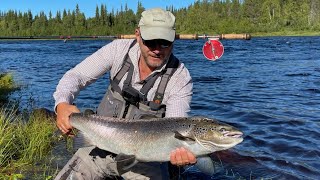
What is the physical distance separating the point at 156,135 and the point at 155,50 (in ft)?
2.77

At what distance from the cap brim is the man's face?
0.06 metres

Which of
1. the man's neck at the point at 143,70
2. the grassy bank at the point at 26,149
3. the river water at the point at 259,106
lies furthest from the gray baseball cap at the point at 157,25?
the river water at the point at 259,106

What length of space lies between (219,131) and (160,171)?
46.8 inches

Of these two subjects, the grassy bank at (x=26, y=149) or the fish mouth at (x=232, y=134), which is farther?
the grassy bank at (x=26, y=149)

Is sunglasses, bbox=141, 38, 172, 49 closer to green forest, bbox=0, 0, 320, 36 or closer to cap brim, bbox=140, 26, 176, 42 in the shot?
cap brim, bbox=140, 26, 176, 42

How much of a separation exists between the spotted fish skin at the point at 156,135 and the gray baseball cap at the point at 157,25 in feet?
2.60

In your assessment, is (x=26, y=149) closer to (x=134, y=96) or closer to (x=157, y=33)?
(x=134, y=96)

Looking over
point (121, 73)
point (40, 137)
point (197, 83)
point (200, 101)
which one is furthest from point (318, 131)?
point (197, 83)

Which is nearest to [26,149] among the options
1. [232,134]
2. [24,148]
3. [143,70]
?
[24,148]

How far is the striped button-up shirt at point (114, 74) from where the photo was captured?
4234 millimetres

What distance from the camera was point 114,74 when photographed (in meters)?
4.45

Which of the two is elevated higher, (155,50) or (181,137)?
(155,50)

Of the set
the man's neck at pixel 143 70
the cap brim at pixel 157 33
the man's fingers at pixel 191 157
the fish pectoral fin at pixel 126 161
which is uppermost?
the cap brim at pixel 157 33

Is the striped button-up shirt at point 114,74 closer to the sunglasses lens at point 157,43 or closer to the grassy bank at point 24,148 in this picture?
the sunglasses lens at point 157,43
